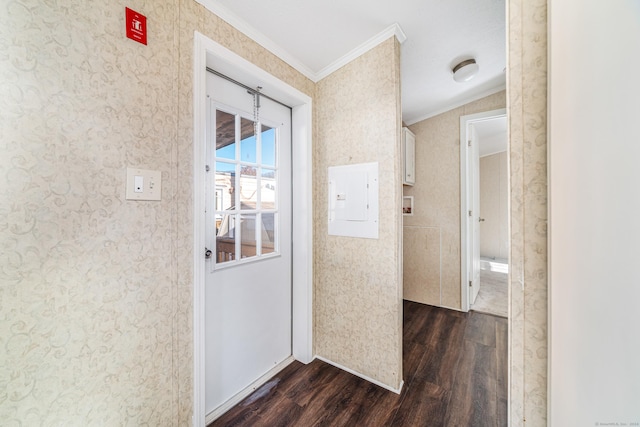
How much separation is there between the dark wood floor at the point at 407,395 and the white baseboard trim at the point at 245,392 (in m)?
0.03

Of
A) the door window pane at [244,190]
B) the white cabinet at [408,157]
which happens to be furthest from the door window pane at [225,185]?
the white cabinet at [408,157]

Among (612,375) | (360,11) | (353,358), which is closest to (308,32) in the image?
(360,11)

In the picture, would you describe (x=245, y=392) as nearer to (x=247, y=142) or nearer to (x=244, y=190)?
(x=244, y=190)

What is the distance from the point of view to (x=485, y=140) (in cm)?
390

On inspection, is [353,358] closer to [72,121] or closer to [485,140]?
[72,121]

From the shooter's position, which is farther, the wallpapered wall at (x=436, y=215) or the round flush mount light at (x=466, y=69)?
the wallpapered wall at (x=436, y=215)

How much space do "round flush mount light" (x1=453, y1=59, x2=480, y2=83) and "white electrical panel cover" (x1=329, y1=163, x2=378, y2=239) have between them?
1257mm

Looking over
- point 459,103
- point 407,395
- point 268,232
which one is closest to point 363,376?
point 407,395

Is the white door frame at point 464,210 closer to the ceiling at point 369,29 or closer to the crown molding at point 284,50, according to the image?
the ceiling at point 369,29

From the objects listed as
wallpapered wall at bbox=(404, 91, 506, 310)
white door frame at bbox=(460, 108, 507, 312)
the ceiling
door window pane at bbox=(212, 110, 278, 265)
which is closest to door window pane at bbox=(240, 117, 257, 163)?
door window pane at bbox=(212, 110, 278, 265)

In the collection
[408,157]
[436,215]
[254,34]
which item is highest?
[254,34]

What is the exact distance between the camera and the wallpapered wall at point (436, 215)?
104 inches

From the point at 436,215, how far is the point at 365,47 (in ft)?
6.74

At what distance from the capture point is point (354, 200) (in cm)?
163
